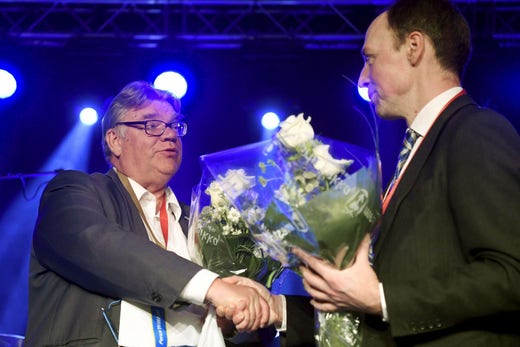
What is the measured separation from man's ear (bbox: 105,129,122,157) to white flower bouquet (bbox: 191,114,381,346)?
1.66 meters

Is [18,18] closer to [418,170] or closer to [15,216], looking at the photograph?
[15,216]

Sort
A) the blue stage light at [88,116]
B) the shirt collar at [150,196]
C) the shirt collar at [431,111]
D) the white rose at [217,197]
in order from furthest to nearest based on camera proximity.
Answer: the blue stage light at [88,116]
the shirt collar at [150,196]
the white rose at [217,197]
the shirt collar at [431,111]

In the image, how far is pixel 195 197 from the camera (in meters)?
3.23

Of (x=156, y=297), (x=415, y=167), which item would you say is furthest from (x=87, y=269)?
(x=415, y=167)

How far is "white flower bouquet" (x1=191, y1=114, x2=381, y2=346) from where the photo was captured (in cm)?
232

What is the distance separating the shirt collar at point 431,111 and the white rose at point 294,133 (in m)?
0.54

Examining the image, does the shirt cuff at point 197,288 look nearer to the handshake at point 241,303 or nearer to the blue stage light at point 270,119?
the handshake at point 241,303

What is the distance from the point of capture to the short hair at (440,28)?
109 inches

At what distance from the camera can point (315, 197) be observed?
2.32 meters

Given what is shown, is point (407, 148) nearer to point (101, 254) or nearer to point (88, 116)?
point (101, 254)

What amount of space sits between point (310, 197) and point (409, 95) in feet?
2.35

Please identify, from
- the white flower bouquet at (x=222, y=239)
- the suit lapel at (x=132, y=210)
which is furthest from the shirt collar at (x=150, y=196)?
the white flower bouquet at (x=222, y=239)

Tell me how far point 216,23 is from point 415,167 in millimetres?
4395

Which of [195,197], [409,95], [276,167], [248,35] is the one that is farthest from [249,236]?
[248,35]
